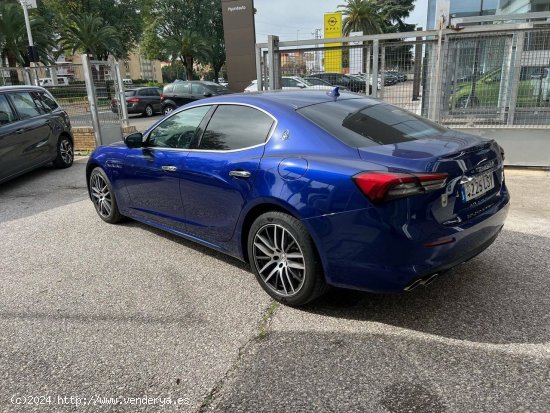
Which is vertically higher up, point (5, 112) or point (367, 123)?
point (367, 123)

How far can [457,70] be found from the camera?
7621 millimetres

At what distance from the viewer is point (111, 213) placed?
5289mm

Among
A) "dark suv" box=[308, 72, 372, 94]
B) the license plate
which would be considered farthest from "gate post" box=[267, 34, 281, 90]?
the license plate

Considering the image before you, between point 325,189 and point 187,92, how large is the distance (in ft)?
56.6

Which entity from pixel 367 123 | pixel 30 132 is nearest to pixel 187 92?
pixel 30 132

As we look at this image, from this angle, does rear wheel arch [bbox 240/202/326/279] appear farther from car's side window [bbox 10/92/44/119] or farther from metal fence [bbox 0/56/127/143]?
metal fence [bbox 0/56/127/143]

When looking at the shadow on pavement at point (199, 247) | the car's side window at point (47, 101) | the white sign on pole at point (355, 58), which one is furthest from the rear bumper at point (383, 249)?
the car's side window at point (47, 101)

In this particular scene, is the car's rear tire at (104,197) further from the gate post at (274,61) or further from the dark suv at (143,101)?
the dark suv at (143,101)

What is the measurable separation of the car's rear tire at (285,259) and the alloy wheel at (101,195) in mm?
2532

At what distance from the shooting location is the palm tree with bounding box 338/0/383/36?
152ft

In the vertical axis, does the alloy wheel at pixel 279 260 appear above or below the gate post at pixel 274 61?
below

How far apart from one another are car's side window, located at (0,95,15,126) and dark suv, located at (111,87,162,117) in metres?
14.0

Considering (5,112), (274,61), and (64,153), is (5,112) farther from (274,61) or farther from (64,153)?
(274,61)

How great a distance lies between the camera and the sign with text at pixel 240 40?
26.4 metres
